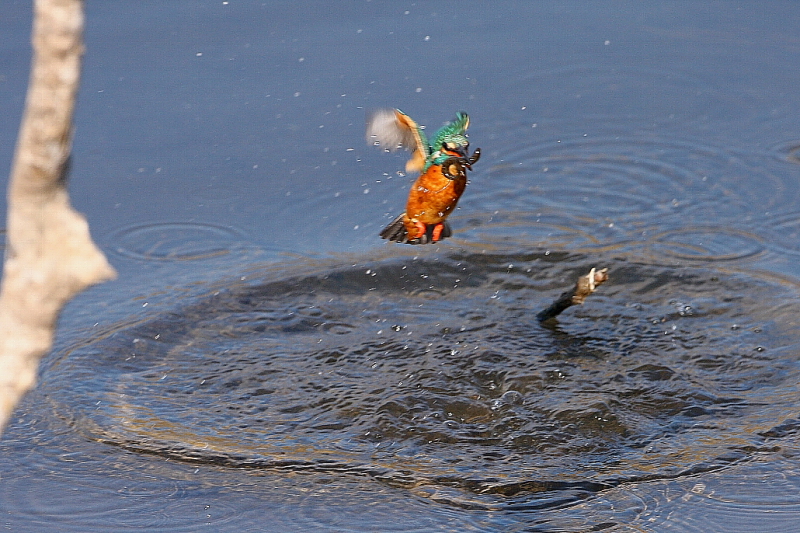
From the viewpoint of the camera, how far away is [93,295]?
462cm

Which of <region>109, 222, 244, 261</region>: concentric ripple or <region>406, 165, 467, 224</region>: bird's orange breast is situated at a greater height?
<region>109, 222, 244, 261</region>: concentric ripple

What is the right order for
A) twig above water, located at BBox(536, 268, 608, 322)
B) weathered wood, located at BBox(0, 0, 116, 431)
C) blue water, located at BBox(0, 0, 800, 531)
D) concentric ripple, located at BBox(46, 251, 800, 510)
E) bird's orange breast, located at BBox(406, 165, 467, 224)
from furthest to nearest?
twig above water, located at BBox(536, 268, 608, 322)
bird's orange breast, located at BBox(406, 165, 467, 224)
concentric ripple, located at BBox(46, 251, 800, 510)
blue water, located at BBox(0, 0, 800, 531)
weathered wood, located at BBox(0, 0, 116, 431)

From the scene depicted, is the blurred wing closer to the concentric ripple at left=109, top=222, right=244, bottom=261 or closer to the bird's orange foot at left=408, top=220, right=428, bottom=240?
the bird's orange foot at left=408, top=220, right=428, bottom=240

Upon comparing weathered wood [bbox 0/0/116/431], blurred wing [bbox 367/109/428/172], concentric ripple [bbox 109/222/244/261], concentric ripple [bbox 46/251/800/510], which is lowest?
weathered wood [bbox 0/0/116/431]

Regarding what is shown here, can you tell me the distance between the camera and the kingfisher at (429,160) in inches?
138

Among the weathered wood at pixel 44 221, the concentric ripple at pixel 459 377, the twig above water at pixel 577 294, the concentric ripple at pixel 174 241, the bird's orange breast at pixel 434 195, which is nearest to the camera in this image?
the weathered wood at pixel 44 221

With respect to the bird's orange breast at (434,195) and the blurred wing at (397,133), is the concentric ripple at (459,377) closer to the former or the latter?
the bird's orange breast at (434,195)

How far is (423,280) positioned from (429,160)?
1152 mm

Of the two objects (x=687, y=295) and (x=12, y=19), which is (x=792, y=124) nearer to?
(x=687, y=295)

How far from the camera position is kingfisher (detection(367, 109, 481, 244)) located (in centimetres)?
351

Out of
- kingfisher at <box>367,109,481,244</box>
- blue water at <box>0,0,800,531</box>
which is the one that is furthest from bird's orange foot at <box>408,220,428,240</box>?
blue water at <box>0,0,800,531</box>

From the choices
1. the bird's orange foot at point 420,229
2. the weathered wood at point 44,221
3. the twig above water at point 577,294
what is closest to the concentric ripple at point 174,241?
the bird's orange foot at point 420,229

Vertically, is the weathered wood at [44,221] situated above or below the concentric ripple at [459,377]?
below

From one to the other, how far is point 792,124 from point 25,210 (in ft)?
15.0
